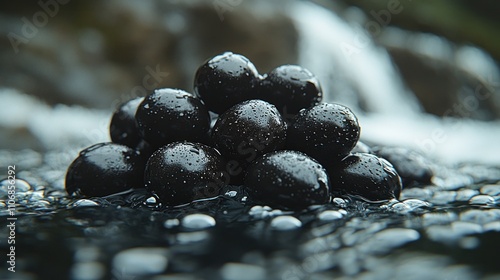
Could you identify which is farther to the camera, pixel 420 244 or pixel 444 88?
pixel 444 88

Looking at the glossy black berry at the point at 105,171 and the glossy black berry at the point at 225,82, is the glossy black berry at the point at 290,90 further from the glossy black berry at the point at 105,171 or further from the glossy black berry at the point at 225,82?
the glossy black berry at the point at 105,171

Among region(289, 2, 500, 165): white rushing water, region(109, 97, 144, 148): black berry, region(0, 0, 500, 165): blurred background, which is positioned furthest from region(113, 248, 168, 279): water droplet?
region(289, 2, 500, 165): white rushing water

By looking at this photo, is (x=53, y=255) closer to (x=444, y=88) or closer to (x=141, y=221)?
(x=141, y=221)

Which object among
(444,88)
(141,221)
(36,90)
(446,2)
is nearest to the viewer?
(141,221)

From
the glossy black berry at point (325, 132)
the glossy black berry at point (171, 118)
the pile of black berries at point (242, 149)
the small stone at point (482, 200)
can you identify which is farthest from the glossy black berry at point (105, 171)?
the small stone at point (482, 200)

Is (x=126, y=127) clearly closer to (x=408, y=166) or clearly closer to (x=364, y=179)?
(x=364, y=179)

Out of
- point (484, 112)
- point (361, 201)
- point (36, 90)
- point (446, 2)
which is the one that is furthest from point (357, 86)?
point (361, 201)

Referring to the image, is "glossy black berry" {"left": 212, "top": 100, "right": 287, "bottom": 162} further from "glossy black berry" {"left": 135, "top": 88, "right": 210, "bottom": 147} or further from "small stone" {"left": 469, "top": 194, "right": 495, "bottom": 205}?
"small stone" {"left": 469, "top": 194, "right": 495, "bottom": 205}
